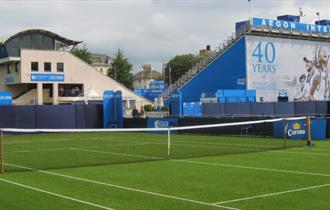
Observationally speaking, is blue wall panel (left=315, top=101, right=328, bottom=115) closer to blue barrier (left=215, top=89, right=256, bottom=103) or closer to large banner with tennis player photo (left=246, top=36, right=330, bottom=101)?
blue barrier (left=215, top=89, right=256, bottom=103)

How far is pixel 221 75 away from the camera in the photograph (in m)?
68.7

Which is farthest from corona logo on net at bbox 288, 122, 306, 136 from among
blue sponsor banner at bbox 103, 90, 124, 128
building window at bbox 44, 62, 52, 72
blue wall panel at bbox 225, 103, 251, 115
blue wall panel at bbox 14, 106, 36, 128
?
building window at bbox 44, 62, 52, 72

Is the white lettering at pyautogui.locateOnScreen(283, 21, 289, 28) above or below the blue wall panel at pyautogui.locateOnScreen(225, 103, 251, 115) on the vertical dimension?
above

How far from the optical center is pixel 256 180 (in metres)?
13.8

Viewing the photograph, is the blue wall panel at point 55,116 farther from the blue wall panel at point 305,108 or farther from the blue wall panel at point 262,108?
the blue wall panel at point 305,108

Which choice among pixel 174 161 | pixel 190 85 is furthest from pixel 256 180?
pixel 190 85

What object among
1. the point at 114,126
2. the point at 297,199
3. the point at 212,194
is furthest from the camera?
the point at 114,126

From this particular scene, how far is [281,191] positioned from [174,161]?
7.37 meters

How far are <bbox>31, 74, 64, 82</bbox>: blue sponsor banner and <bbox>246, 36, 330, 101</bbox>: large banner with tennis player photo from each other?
2670 centimetres

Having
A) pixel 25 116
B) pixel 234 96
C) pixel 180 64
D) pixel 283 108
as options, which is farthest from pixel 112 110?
pixel 180 64

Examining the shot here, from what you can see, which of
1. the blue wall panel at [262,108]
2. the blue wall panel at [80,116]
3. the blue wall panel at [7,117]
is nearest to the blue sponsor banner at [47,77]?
the blue wall panel at [80,116]

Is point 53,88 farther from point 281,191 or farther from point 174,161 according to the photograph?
point 281,191

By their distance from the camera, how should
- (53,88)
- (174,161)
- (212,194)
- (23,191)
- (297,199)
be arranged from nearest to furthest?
(297,199), (212,194), (23,191), (174,161), (53,88)

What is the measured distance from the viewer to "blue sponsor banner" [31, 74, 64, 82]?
75.3 meters
